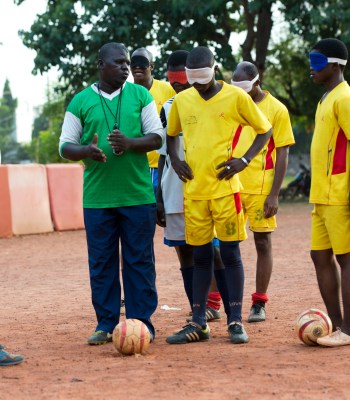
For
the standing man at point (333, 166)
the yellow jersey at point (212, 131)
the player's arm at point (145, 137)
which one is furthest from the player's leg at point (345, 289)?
the player's arm at point (145, 137)

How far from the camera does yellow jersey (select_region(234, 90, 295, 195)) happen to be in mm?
8805

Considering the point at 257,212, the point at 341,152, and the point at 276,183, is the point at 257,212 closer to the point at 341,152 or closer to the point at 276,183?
the point at 276,183

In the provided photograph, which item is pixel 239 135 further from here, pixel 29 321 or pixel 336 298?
pixel 29 321

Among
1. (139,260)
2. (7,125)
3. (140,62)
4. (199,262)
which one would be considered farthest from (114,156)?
(7,125)

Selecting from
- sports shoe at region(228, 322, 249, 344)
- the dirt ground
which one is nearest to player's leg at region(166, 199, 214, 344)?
the dirt ground

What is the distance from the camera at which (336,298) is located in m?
7.51

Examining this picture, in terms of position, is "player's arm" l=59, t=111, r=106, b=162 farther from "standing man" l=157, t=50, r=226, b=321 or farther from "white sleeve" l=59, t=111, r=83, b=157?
"standing man" l=157, t=50, r=226, b=321

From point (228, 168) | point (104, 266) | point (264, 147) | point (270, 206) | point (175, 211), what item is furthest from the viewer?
point (264, 147)

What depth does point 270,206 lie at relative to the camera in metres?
8.69

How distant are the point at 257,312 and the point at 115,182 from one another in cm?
207

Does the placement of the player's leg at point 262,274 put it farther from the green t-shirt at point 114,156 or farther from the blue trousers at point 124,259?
the green t-shirt at point 114,156

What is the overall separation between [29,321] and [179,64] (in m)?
2.68

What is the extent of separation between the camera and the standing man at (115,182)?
24.4 ft

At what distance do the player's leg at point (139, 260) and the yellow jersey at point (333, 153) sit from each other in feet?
4.34
